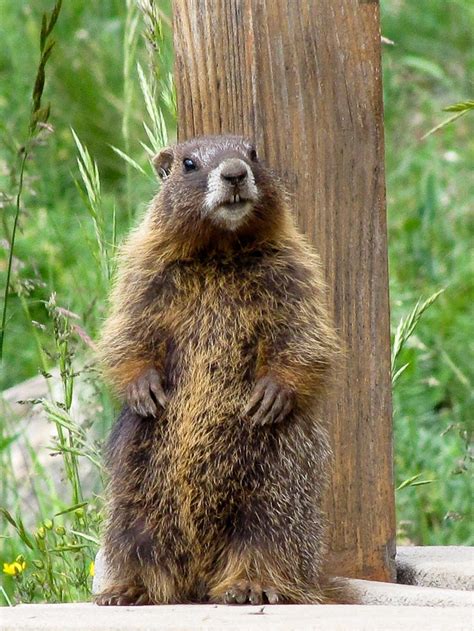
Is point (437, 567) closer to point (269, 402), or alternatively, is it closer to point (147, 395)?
point (269, 402)

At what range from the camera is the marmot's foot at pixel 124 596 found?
11.9 feet

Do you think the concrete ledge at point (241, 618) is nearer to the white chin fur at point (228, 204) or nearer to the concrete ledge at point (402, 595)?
the concrete ledge at point (402, 595)

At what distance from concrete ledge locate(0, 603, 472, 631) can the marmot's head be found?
1.15 metres

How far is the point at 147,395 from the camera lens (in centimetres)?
374

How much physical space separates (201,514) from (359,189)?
1.13 m

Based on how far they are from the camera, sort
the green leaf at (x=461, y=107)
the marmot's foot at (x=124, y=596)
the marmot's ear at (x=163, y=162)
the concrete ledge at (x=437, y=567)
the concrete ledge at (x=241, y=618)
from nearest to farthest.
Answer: the concrete ledge at (x=241, y=618)
the green leaf at (x=461, y=107)
the marmot's foot at (x=124, y=596)
the concrete ledge at (x=437, y=567)
the marmot's ear at (x=163, y=162)

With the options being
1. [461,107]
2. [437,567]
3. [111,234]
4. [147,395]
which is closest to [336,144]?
[461,107]

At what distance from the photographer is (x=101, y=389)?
4730 millimetres

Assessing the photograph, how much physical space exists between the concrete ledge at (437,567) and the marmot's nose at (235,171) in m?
1.36

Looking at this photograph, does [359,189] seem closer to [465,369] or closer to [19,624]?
[19,624]

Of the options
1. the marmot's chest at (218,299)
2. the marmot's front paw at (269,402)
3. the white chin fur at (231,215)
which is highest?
the white chin fur at (231,215)

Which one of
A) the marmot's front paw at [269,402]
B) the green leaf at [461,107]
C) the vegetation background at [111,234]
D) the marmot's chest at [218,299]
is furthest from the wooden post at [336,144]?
the green leaf at [461,107]

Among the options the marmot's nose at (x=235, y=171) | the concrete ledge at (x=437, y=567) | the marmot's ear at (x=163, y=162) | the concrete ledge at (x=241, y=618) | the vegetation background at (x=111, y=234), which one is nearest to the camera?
the concrete ledge at (x=241, y=618)

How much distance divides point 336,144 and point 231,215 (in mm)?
454
